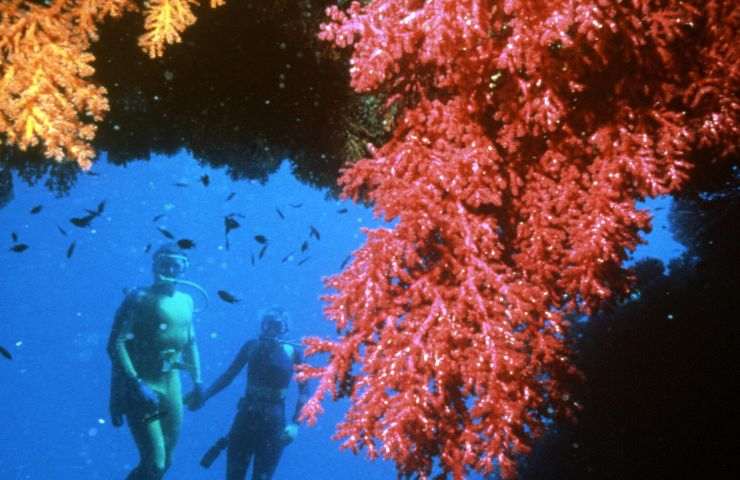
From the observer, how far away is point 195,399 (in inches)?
446

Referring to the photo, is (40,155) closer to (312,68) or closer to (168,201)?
(312,68)

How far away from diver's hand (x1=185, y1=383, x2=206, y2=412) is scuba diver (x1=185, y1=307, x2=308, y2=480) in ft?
0.76

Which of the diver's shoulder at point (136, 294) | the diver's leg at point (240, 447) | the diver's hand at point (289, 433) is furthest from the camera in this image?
the diver's leg at point (240, 447)

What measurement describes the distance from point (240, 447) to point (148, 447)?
8.31 ft

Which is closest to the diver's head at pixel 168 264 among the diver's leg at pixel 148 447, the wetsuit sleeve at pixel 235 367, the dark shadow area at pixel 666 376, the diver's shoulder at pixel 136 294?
the diver's shoulder at pixel 136 294

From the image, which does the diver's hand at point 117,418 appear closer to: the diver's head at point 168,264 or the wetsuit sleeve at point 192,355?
the wetsuit sleeve at point 192,355

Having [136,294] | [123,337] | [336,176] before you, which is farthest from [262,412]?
[336,176]

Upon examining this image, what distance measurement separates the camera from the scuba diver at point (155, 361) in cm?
1038

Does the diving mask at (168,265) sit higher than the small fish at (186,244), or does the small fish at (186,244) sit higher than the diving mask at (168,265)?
the diving mask at (168,265)

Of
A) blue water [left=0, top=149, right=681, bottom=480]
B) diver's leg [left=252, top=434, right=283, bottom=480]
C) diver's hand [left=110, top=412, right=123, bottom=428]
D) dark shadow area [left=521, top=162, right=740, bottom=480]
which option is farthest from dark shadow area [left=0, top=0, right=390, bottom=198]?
blue water [left=0, top=149, right=681, bottom=480]

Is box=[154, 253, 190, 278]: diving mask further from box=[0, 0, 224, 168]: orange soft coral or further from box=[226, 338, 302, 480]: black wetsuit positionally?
box=[0, 0, 224, 168]: orange soft coral

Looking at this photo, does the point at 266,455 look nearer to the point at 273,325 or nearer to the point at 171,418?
the point at 171,418

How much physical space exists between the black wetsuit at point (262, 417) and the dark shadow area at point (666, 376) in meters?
6.82

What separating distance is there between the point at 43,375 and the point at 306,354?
162 meters
